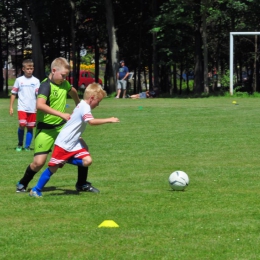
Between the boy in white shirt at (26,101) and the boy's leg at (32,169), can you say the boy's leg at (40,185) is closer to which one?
the boy's leg at (32,169)

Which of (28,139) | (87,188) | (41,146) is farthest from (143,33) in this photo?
(41,146)

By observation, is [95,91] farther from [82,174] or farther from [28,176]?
[28,176]

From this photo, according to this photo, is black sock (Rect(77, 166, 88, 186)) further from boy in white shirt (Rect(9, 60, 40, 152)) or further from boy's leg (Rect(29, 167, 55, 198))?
boy in white shirt (Rect(9, 60, 40, 152))

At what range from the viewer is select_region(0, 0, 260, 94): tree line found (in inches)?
1690

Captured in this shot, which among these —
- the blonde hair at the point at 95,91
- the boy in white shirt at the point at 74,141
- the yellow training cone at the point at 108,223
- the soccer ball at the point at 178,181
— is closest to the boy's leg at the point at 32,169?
the boy in white shirt at the point at 74,141

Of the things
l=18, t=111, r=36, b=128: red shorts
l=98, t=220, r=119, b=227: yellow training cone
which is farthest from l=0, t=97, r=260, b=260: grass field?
l=18, t=111, r=36, b=128: red shorts

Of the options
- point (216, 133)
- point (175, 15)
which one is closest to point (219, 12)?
point (175, 15)

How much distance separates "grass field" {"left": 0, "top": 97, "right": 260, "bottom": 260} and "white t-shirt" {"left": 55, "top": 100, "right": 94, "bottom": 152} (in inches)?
25.7

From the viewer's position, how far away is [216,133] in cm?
1862

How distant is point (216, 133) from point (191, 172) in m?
6.75

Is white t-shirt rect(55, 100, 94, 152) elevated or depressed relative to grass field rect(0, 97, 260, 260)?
elevated

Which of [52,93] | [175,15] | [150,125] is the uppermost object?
[175,15]

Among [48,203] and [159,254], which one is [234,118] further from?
[159,254]

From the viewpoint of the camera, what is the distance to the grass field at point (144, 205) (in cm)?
679
